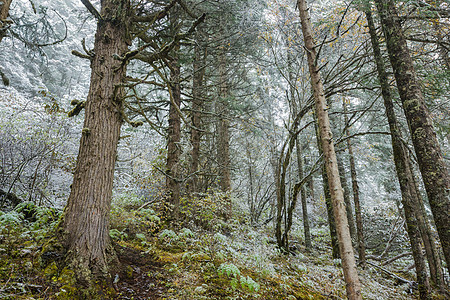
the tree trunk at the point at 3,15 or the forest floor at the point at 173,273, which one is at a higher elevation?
the tree trunk at the point at 3,15

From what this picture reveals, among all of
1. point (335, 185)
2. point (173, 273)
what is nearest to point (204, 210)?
point (173, 273)

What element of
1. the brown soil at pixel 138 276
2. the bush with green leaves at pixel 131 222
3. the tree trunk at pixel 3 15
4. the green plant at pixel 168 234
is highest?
the tree trunk at pixel 3 15

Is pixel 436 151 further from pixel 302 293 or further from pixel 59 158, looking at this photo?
pixel 59 158

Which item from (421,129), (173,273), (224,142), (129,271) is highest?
(224,142)

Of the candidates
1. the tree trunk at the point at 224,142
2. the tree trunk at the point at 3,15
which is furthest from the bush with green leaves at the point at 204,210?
the tree trunk at the point at 3,15

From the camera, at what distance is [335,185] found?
3453mm

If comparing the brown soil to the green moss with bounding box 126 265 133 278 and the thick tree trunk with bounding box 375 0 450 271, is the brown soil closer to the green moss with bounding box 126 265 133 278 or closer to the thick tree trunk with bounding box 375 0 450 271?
the green moss with bounding box 126 265 133 278

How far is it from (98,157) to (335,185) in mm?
3667

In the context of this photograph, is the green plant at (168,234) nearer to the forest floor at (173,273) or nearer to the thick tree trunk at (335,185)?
the forest floor at (173,273)

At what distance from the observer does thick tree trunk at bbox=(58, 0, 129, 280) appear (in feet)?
9.80

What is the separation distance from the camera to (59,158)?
766 centimetres

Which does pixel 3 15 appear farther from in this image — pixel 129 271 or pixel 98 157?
pixel 129 271

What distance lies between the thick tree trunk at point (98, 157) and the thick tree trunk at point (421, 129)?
528cm

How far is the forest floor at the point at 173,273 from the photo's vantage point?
8.58ft
